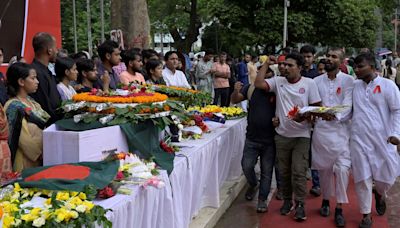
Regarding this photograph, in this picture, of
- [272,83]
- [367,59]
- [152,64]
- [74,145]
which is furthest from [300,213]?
[74,145]

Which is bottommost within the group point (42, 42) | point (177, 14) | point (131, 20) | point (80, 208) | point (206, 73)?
point (80, 208)

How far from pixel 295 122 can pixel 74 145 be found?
278 cm

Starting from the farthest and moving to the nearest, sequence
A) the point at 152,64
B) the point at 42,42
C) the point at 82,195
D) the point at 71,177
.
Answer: the point at 152,64
the point at 42,42
the point at 71,177
the point at 82,195

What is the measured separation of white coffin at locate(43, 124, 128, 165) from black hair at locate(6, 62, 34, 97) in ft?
1.55

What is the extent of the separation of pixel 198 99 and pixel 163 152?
4.92ft

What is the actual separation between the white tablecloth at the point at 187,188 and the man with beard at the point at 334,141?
123 cm

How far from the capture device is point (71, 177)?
9.89 ft

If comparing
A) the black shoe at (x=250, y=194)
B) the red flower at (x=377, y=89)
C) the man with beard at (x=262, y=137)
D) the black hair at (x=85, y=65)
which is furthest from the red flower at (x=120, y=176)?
the black shoe at (x=250, y=194)

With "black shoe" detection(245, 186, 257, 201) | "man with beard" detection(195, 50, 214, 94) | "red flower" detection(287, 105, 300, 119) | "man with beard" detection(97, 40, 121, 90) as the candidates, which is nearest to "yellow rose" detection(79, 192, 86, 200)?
"man with beard" detection(97, 40, 121, 90)

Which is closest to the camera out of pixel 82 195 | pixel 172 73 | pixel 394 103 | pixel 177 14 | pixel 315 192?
pixel 82 195

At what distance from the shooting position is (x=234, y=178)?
724cm

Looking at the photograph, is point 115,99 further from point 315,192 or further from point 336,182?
point 315,192

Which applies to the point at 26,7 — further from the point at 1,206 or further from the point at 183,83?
the point at 1,206

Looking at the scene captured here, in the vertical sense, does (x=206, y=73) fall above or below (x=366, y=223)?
above
